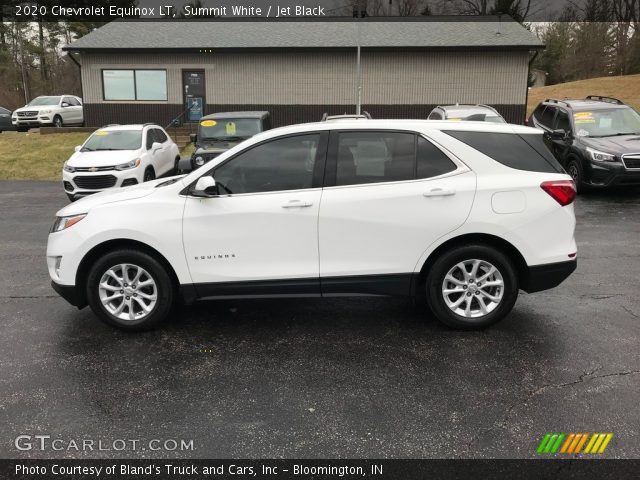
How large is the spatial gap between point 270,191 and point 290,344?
126 centimetres

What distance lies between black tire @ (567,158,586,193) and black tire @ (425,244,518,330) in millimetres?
7635

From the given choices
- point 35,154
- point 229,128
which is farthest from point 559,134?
point 35,154

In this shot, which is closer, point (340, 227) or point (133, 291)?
point (340, 227)

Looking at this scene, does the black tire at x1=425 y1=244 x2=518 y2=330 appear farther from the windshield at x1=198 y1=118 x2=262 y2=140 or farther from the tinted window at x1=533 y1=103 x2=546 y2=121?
the tinted window at x1=533 y1=103 x2=546 y2=121

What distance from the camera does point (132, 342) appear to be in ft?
15.1

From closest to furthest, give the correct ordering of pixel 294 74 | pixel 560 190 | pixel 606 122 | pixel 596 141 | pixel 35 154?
1. pixel 560 190
2. pixel 596 141
3. pixel 606 122
4. pixel 35 154
5. pixel 294 74

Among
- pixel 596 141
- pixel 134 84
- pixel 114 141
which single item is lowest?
pixel 114 141

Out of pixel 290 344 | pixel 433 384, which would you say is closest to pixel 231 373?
pixel 290 344

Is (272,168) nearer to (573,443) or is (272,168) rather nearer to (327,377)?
(327,377)

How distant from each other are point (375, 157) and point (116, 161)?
8.75 m

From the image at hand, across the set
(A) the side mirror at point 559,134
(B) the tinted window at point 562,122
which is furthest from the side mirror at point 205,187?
(B) the tinted window at point 562,122

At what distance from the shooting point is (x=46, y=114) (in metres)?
25.0

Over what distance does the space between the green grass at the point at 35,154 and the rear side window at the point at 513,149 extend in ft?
47.6

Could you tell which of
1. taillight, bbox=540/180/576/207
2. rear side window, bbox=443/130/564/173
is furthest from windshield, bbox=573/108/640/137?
taillight, bbox=540/180/576/207
